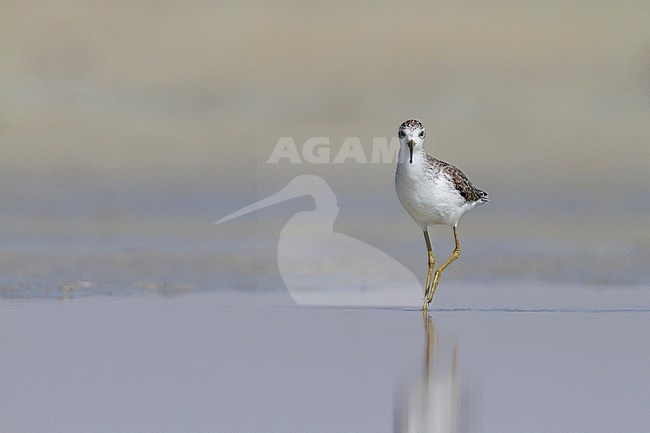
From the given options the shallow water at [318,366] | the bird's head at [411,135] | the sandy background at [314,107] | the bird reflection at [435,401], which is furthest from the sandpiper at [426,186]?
the sandy background at [314,107]

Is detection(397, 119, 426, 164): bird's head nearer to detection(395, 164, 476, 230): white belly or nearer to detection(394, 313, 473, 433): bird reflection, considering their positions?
detection(395, 164, 476, 230): white belly

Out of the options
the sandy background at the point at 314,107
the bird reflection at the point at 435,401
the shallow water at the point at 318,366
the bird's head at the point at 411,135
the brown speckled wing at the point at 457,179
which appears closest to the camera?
the bird reflection at the point at 435,401

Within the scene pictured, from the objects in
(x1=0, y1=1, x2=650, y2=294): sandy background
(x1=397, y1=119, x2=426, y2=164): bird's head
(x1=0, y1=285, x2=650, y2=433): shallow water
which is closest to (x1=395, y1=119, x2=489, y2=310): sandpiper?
(x1=397, y1=119, x2=426, y2=164): bird's head

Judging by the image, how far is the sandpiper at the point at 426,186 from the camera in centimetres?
1130

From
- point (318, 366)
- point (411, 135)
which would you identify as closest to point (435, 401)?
point (318, 366)

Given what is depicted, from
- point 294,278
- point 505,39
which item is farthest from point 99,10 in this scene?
point 294,278

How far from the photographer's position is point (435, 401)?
25.3 feet

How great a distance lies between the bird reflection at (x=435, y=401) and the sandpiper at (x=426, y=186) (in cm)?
248

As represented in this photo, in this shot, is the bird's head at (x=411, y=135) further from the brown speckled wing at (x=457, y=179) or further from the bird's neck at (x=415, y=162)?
the brown speckled wing at (x=457, y=179)

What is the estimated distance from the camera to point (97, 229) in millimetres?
15438

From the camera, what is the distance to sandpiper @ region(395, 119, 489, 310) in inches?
445

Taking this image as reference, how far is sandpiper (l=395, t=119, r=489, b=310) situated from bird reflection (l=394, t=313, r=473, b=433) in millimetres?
2483

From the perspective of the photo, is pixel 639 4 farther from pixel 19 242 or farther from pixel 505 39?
pixel 19 242

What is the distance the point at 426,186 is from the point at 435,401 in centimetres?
389
